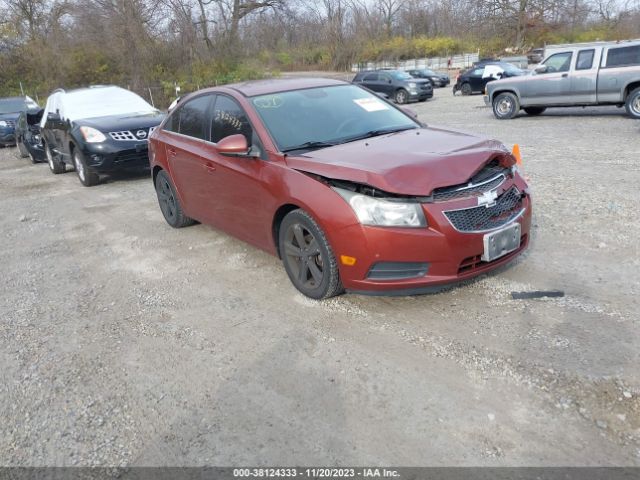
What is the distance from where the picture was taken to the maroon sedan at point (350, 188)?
139 inches

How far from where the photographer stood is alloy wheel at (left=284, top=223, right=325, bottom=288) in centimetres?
400

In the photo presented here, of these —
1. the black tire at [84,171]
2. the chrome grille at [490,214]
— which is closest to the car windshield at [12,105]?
the black tire at [84,171]

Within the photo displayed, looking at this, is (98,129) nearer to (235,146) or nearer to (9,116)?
(235,146)

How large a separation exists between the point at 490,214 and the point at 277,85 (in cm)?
250

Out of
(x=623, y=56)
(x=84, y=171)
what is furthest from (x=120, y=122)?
(x=623, y=56)

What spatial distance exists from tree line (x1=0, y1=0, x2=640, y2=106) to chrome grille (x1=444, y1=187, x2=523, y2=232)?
28777mm

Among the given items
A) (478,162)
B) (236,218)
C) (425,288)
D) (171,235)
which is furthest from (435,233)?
(171,235)

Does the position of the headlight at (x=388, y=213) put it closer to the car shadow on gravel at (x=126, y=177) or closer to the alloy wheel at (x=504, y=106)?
the car shadow on gravel at (x=126, y=177)

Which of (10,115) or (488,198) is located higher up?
(488,198)

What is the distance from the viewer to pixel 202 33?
35.7m

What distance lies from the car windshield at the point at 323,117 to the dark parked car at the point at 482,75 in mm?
20042

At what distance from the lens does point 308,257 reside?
4066 millimetres

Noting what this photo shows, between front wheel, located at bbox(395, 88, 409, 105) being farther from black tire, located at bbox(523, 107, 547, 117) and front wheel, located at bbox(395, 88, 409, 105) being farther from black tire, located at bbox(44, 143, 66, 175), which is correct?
black tire, located at bbox(44, 143, 66, 175)

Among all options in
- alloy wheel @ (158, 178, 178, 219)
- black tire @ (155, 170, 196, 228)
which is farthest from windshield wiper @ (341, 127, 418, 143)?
alloy wheel @ (158, 178, 178, 219)
